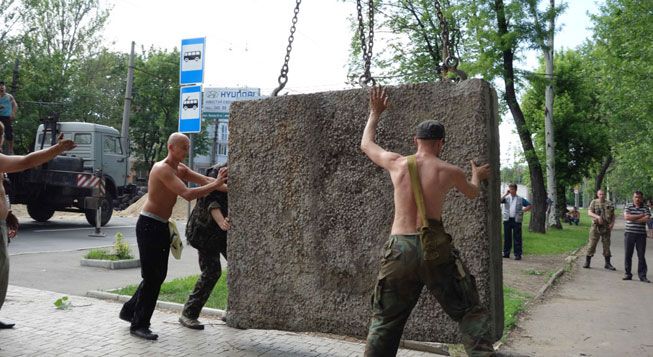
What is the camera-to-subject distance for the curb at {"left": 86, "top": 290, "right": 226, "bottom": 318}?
21.3 feet

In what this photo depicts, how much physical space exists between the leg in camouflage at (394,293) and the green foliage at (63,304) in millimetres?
4150

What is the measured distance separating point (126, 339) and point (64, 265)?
5.42 meters

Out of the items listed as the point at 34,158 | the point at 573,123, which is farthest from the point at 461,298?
the point at 573,123

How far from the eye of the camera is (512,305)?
25.7 ft

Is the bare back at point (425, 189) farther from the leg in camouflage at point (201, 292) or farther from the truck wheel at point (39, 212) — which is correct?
the truck wheel at point (39, 212)

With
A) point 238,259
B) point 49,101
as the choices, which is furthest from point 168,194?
point 49,101

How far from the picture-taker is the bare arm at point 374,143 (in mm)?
3973

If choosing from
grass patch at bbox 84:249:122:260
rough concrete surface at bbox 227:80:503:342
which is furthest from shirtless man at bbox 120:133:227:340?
grass patch at bbox 84:249:122:260

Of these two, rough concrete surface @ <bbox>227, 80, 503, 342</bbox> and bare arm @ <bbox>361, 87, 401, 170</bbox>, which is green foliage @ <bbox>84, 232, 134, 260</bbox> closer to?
rough concrete surface @ <bbox>227, 80, 503, 342</bbox>

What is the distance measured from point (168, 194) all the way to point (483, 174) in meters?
2.90

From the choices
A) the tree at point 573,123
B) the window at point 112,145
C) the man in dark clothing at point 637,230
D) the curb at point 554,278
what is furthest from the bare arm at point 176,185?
the tree at point 573,123

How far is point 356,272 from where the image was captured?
4.85m

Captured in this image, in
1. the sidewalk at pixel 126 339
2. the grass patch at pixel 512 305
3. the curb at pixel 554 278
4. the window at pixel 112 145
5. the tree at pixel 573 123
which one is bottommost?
the curb at pixel 554 278

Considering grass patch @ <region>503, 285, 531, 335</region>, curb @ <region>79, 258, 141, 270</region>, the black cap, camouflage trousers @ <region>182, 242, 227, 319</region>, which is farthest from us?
curb @ <region>79, 258, 141, 270</region>
